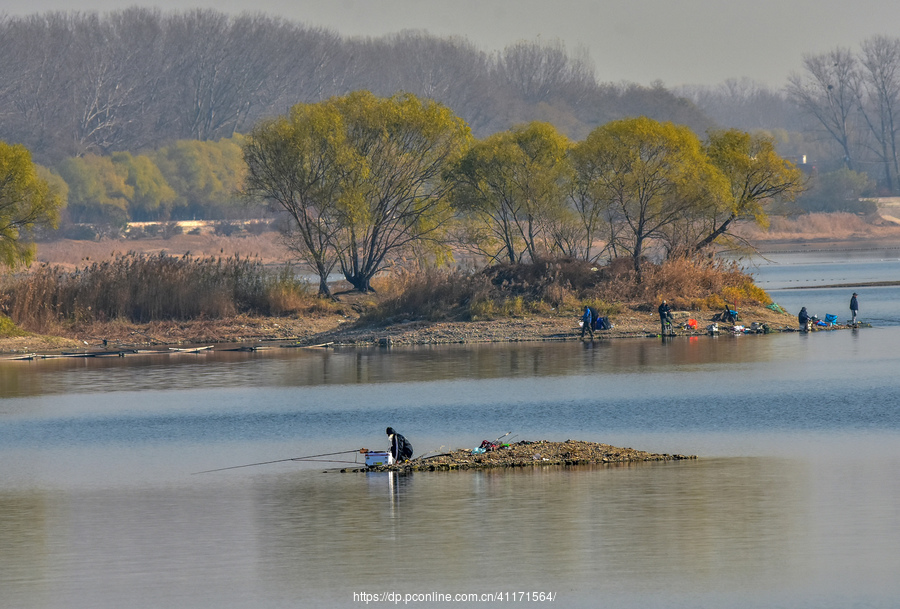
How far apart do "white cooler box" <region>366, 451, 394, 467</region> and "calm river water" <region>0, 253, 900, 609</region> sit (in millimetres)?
531

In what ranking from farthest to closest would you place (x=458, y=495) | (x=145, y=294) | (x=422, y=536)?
(x=145, y=294) → (x=458, y=495) → (x=422, y=536)

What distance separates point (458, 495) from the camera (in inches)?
912

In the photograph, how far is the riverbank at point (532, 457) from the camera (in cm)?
2570

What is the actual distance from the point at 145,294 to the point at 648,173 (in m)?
24.3

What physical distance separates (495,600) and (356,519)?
515 centimetres

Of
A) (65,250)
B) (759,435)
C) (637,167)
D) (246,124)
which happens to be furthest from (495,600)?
(246,124)

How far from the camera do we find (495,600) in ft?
55.4

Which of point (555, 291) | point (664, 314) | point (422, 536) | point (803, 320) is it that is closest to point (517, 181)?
point (555, 291)

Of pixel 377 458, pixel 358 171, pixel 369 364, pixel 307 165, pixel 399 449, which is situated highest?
pixel 307 165

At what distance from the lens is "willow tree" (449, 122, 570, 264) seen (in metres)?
65.3

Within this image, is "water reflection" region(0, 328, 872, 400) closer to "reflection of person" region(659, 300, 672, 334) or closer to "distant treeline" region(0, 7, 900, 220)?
"reflection of person" region(659, 300, 672, 334)

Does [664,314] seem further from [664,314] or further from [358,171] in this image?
[358,171]

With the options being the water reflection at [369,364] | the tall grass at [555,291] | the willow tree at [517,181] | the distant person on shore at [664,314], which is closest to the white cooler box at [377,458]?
the water reflection at [369,364]

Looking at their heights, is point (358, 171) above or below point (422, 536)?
above
